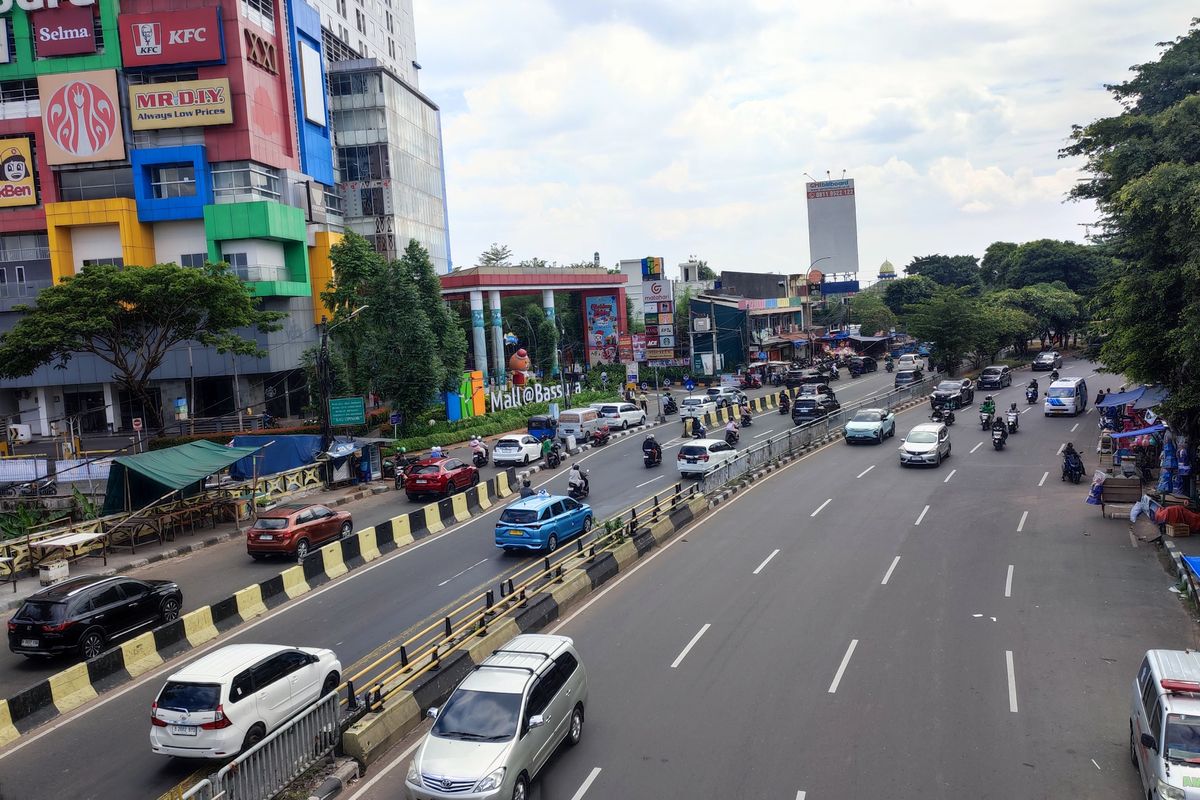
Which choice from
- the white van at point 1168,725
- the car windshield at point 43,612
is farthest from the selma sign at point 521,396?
the white van at point 1168,725

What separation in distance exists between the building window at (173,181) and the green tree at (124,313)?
55.3 feet

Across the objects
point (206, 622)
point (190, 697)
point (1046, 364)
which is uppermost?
point (1046, 364)

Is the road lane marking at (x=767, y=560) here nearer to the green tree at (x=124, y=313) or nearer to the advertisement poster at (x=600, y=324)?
the green tree at (x=124, y=313)

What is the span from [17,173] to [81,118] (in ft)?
19.3

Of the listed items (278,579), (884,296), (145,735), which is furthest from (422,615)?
(884,296)

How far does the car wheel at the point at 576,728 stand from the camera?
12789mm

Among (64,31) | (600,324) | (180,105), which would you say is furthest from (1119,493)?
(64,31)

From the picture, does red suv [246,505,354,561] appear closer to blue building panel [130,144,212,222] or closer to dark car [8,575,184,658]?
dark car [8,575,184,658]

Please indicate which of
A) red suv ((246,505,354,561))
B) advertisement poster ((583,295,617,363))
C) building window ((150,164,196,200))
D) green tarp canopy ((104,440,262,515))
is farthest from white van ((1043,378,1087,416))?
building window ((150,164,196,200))

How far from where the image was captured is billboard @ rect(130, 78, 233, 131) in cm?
5509

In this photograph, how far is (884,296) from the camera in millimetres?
119188

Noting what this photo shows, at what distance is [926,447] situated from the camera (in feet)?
113

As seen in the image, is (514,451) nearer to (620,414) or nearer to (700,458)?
(700,458)

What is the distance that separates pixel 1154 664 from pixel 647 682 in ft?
24.8
